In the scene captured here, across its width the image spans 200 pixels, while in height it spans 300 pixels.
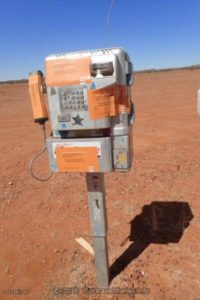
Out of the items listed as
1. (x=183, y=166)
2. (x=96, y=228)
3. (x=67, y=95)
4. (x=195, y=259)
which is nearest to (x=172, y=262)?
(x=195, y=259)

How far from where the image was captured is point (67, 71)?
77.5 inches

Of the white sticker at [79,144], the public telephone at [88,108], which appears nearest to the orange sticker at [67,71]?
the public telephone at [88,108]

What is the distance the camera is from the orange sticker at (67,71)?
1941 millimetres

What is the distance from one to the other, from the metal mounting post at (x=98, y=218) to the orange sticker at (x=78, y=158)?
209 millimetres

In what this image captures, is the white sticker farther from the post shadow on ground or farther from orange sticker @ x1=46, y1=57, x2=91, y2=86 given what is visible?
the post shadow on ground

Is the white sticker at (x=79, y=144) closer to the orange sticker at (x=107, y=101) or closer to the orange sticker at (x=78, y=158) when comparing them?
the orange sticker at (x=78, y=158)

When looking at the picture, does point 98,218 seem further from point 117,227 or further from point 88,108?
point 117,227

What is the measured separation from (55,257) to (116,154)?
168 cm

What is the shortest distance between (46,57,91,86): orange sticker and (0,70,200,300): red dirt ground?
6.23 feet

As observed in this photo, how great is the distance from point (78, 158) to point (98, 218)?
2.01 feet

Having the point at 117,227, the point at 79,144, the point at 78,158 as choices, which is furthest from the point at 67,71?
the point at 117,227

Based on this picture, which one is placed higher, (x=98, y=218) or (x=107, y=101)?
(x=107, y=101)

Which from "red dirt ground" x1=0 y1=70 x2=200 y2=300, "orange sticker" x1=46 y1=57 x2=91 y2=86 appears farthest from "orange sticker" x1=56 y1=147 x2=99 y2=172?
"red dirt ground" x1=0 y1=70 x2=200 y2=300

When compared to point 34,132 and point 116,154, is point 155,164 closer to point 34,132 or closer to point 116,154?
point 116,154
